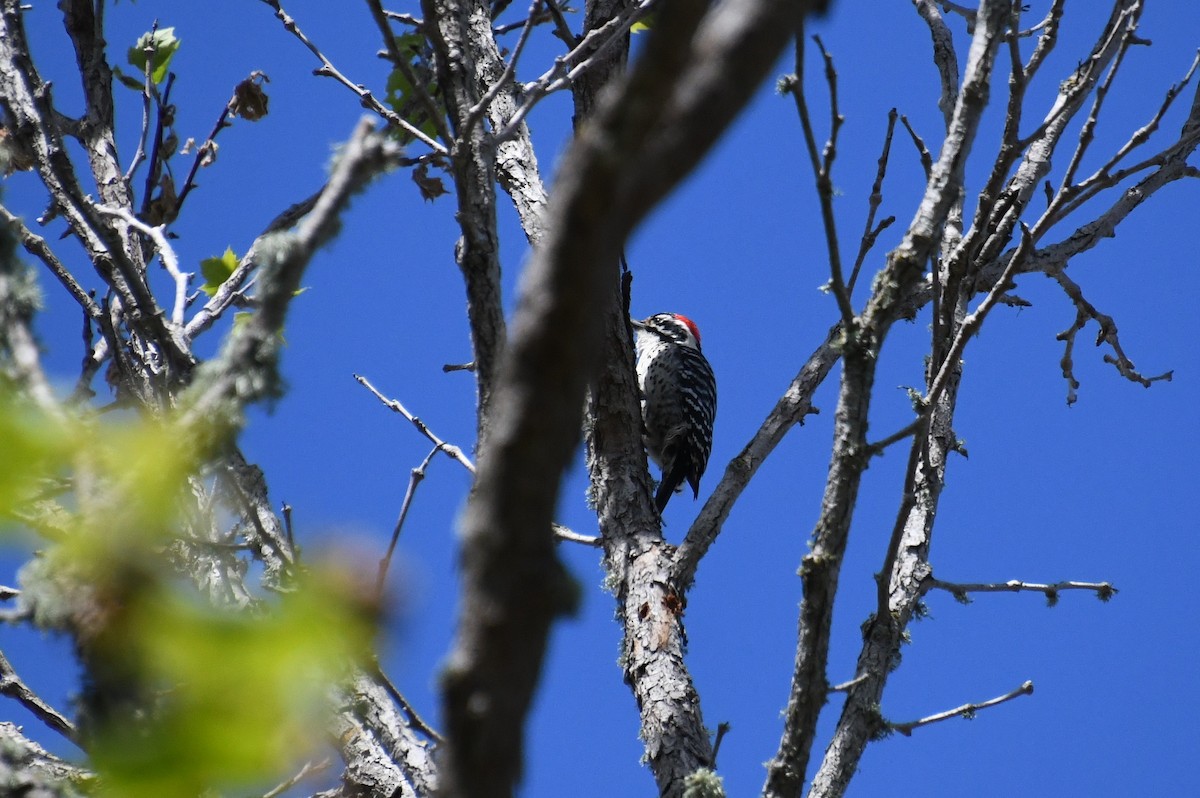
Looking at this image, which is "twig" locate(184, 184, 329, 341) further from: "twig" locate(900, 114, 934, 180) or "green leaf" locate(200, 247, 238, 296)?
"twig" locate(900, 114, 934, 180)

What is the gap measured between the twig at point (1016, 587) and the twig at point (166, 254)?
2458 mm

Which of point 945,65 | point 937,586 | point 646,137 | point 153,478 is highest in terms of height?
point 945,65

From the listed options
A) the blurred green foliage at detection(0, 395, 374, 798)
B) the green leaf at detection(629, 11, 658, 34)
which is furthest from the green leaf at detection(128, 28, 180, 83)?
the blurred green foliage at detection(0, 395, 374, 798)

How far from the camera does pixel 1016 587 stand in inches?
142

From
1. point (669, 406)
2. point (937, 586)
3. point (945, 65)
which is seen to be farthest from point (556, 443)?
point (669, 406)

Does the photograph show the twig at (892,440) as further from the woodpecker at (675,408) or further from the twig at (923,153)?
the woodpecker at (675,408)

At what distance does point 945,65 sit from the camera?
13.3ft

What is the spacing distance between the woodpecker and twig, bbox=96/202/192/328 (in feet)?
13.7

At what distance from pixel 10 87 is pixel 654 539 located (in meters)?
2.54

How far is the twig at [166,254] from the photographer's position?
2.34m

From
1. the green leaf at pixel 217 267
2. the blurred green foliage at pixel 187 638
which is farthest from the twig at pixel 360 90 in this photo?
the blurred green foliage at pixel 187 638

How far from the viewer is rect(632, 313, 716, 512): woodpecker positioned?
7.21 metres

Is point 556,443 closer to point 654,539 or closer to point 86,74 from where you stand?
point 654,539

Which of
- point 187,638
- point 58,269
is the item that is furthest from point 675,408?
point 187,638
